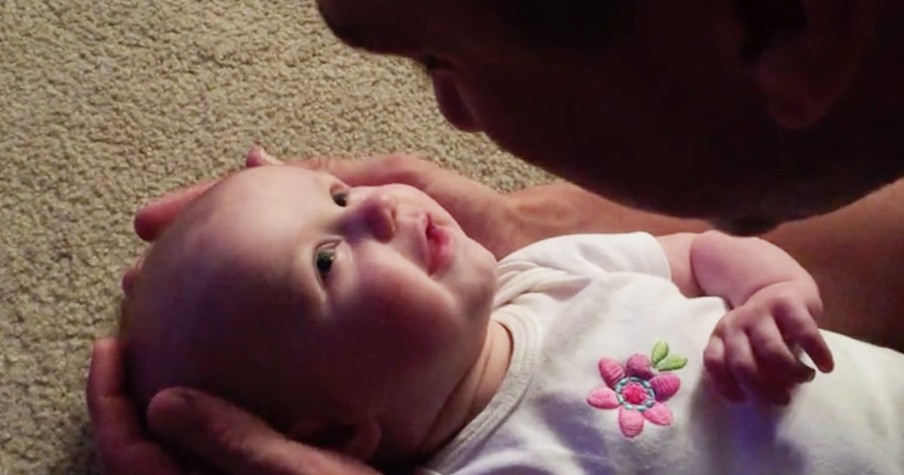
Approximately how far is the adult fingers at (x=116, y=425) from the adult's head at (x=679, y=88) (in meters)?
0.30

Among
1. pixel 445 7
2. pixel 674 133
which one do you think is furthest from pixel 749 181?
pixel 445 7

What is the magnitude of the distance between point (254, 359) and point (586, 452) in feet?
0.72

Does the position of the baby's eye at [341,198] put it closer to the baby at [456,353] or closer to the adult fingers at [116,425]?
the baby at [456,353]

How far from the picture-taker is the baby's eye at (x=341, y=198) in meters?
0.80

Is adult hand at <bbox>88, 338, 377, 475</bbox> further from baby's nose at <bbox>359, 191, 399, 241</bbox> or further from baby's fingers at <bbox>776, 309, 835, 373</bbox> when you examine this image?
baby's fingers at <bbox>776, 309, 835, 373</bbox>

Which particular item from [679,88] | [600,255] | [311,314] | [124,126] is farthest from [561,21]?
[124,126]

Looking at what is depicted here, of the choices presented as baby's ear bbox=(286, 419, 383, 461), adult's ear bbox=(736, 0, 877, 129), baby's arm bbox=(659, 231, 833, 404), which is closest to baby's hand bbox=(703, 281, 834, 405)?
baby's arm bbox=(659, 231, 833, 404)

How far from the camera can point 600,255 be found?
90 centimetres

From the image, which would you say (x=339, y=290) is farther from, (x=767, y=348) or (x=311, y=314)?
(x=767, y=348)

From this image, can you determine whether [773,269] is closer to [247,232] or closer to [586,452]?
[586,452]

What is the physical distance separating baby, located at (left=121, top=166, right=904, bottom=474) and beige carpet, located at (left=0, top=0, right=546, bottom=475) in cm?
22

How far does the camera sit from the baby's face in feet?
2.40

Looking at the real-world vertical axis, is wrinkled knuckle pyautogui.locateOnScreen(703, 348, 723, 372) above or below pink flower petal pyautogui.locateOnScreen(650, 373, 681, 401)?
above

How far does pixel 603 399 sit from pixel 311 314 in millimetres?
203
